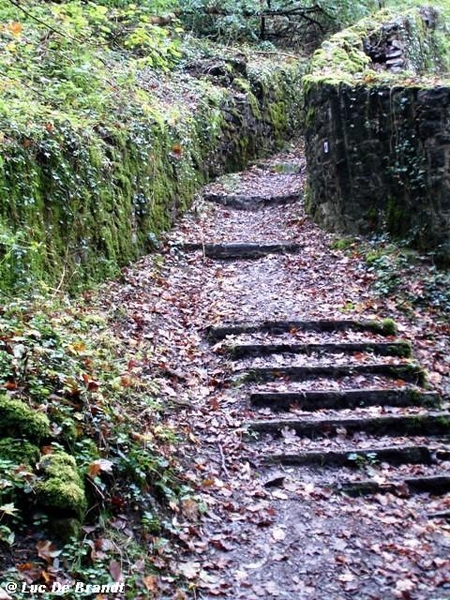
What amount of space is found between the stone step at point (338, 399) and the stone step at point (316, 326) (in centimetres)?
125

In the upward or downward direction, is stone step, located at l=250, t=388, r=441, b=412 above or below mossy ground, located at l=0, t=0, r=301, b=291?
below

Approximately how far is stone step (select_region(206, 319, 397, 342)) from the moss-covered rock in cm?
367

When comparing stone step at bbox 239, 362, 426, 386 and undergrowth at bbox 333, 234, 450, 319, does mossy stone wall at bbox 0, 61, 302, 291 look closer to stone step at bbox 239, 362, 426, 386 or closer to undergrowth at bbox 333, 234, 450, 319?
stone step at bbox 239, 362, 426, 386

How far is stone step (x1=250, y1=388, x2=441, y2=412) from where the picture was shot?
6.21 m

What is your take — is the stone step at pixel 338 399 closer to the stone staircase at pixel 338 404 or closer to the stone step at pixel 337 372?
the stone staircase at pixel 338 404

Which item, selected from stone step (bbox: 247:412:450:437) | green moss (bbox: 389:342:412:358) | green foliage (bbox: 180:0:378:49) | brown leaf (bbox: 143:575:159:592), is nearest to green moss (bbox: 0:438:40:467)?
brown leaf (bbox: 143:575:159:592)

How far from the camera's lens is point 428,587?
407cm

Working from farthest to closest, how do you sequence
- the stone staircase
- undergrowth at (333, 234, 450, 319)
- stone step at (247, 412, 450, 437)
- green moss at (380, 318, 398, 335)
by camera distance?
undergrowth at (333, 234, 450, 319)
green moss at (380, 318, 398, 335)
stone step at (247, 412, 450, 437)
the stone staircase

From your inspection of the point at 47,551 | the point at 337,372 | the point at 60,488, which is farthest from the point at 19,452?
the point at 337,372

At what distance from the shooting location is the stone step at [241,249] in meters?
9.87

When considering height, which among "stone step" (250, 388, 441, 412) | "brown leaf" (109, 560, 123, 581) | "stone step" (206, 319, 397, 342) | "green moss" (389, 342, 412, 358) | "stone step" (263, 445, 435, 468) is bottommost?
"stone step" (263, 445, 435, 468)

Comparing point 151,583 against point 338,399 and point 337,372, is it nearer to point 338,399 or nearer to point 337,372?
point 338,399

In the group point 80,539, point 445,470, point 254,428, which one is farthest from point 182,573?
point 445,470

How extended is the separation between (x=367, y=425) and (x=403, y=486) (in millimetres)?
817
